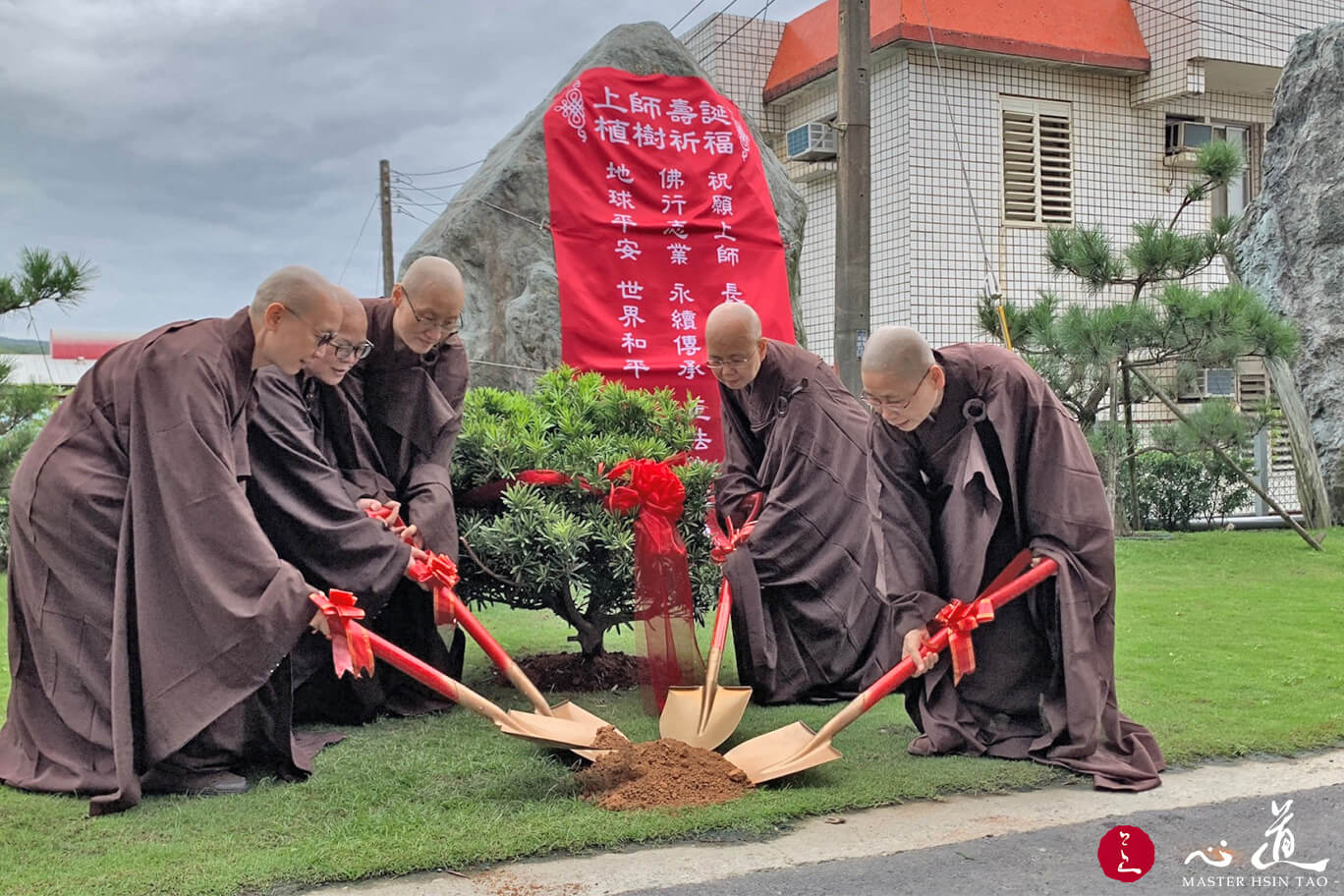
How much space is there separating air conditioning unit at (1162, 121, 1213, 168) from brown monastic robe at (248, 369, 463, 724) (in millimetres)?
11233

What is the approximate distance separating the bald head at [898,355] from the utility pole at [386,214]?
16.2 m

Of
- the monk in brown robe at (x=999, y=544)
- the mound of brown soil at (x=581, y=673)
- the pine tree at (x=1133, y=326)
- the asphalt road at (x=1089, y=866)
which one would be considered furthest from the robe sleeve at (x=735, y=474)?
the pine tree at (x=1133, y=326)

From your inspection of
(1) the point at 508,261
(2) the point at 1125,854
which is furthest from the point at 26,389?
(2) the point at 1125,854

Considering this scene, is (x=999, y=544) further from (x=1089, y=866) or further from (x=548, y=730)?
(x=548, y=730)

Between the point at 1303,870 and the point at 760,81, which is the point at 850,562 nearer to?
the point at 1303,870

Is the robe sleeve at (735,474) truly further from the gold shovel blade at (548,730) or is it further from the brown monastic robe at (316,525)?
the gold shovel blade at (548,730)

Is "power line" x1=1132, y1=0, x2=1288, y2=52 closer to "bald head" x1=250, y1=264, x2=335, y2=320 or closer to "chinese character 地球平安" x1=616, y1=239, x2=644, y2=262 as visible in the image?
"chinese character 地球平安" x1=616, y1=239, x2=644, y2=262

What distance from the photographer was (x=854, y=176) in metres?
7.93

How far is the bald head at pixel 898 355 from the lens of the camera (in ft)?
12.8

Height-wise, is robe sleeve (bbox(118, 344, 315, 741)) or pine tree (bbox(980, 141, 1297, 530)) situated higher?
pine tree (bbox(980, 141, 1297, 530))

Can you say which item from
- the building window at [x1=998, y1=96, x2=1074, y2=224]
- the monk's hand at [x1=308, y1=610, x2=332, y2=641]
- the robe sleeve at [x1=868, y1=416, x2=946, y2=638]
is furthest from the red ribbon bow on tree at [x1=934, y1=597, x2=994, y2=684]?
the building window at [x1=998, y1=96, x2=1074, y2=224]

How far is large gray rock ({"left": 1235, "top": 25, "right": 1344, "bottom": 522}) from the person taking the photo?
11719 mm

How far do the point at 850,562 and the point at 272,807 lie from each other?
2588mm

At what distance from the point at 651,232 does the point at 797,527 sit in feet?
8.29
